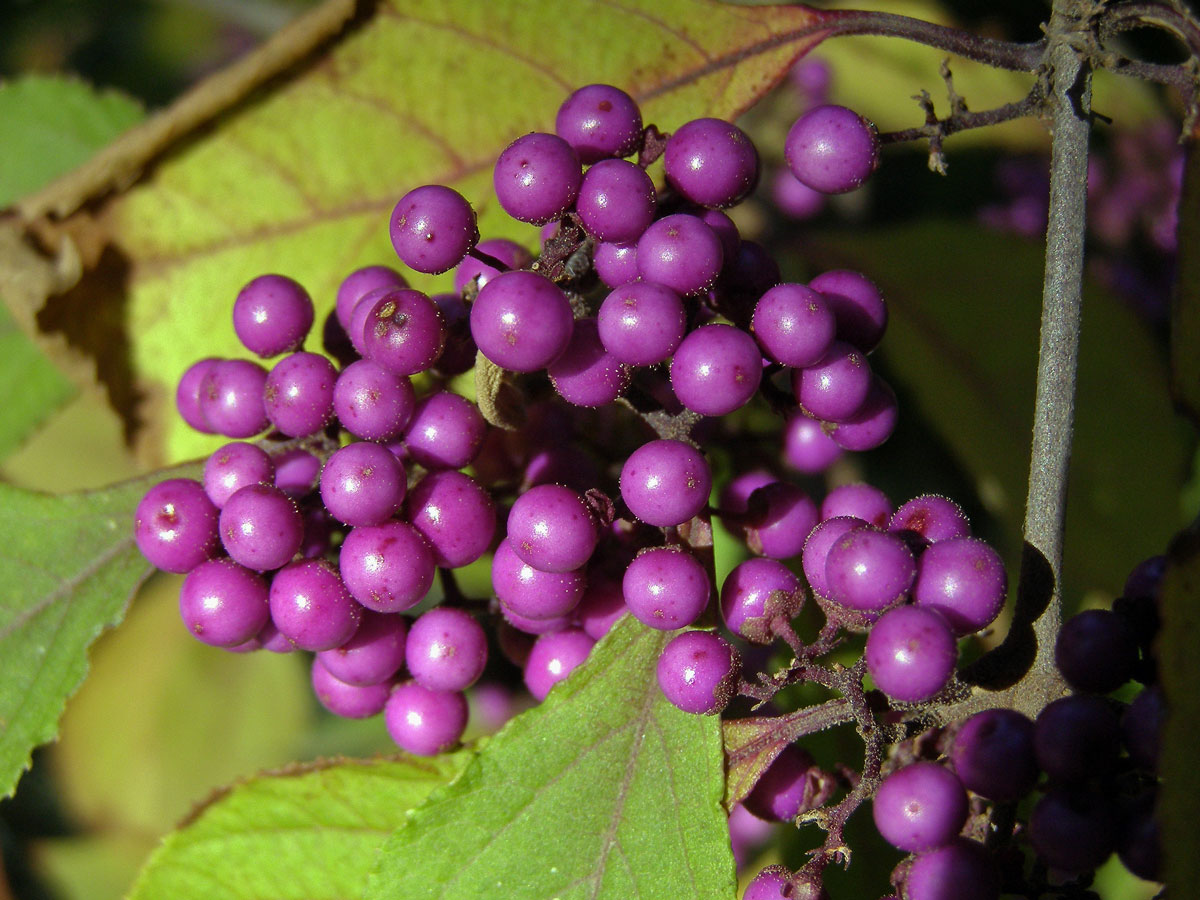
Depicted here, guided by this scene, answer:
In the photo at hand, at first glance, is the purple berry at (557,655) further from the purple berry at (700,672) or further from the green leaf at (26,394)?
the green leaf at (26,394)

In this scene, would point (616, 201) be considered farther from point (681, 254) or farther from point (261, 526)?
point (261, 526)

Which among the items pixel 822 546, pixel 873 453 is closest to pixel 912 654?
pixel 822 546

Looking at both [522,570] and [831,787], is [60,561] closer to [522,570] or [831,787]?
[522,570]

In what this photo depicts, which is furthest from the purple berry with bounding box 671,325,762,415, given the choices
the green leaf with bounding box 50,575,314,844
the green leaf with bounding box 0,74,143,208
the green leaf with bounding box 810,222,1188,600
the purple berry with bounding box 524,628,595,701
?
the green leaf with bounding box 50,575,314,844

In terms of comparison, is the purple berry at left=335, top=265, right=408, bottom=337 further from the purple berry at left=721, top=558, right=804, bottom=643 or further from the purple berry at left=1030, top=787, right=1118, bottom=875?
the purple berry at left=1030, top=787, right=1118, bottom=875

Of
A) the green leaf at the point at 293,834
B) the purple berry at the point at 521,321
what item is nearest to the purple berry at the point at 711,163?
the purple berry at the point at 521,321

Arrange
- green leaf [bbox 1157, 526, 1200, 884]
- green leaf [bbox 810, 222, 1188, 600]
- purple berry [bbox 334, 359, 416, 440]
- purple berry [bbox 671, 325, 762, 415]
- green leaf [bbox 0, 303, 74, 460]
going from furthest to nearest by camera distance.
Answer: green leaf [bbox 810, 222, 1188, 600] → green leaf [bbox 0, 303, 74, 460] → purple berry [bbox 334, 359, 416, 440] → purple berry [bbox 671, 325, 762, 415] → green leaf [bbox 1157, 526, 1200, 884]
